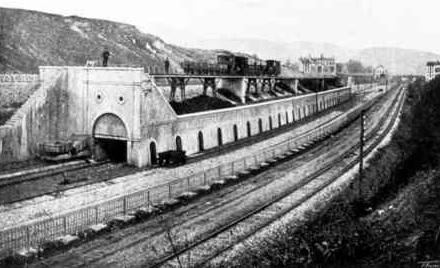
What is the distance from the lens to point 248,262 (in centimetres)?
1606

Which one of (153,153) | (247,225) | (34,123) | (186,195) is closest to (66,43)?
(34,123)

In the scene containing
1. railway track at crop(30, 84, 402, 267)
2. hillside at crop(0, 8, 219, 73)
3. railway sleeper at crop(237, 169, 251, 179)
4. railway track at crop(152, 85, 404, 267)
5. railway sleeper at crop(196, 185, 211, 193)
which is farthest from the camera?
hillside at crop(0, 8, 219, 73)

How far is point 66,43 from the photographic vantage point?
67.8m

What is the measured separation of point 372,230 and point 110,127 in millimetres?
22133

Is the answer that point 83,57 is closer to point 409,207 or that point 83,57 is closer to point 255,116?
point 255,116

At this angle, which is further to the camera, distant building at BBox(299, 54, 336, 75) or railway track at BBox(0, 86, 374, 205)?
distant building at BBox(299, 54, 336, 75)

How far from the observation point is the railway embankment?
1384cm

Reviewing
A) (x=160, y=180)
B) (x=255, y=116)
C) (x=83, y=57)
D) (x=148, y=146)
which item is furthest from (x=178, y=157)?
(x=83, y=57)

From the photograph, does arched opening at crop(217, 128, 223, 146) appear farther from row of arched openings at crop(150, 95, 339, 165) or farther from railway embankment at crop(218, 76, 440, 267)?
railway embankment at crop(218, 76, 440, 267)

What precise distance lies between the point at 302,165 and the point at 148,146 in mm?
11268

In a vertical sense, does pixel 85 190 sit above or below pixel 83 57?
below

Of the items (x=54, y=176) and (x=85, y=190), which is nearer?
(x=85, y=190)

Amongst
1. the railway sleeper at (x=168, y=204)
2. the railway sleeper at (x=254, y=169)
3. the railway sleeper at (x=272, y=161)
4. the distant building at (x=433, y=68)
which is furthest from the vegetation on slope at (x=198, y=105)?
the distant building at (x=433, y=68)

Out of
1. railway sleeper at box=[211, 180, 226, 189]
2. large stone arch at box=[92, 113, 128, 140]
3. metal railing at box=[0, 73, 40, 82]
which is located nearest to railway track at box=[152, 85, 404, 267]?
railway sleeper at box=[211, 180, 226, 189]
